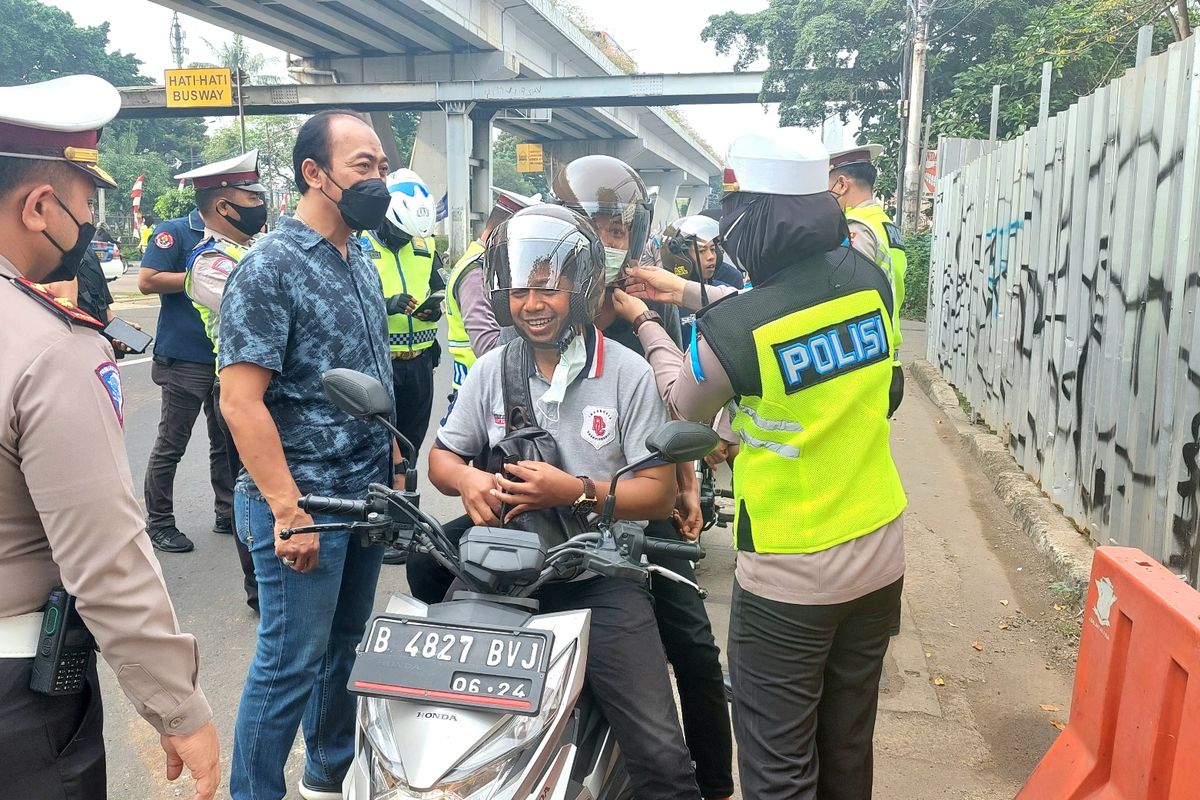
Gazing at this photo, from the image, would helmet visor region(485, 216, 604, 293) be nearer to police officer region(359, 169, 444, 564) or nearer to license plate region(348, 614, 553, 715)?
license plate region(348, 614, 553, 715)

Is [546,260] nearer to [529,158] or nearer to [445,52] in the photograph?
[445,52]

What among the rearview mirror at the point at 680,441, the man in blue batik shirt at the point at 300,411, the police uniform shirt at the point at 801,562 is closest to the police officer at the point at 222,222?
the man in blue batik shirt at the point at 300,411

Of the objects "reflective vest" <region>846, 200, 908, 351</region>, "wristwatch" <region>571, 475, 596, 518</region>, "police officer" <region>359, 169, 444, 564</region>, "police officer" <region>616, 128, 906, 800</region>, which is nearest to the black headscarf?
"police officer" <region>616, 128, 906, 800</region>

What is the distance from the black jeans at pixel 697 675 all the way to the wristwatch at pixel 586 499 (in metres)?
0.53

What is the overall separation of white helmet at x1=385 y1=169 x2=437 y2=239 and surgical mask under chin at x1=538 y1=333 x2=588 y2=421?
307 centimetres

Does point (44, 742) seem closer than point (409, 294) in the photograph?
Yes

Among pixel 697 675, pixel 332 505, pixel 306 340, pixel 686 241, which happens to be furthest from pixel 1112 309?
pixel 332 505

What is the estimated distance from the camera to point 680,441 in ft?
6.85

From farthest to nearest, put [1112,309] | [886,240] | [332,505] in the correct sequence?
[1112,309] → [886,240] → [332,505]

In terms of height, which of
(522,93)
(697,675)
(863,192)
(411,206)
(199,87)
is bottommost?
(697,675)

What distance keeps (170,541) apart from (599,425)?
3929 millimetres

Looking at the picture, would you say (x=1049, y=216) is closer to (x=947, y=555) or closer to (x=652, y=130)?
(x=947, y=555)

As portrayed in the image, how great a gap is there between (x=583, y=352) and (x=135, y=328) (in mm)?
1692

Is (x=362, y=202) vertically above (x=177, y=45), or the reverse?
(x=177, y=45)
